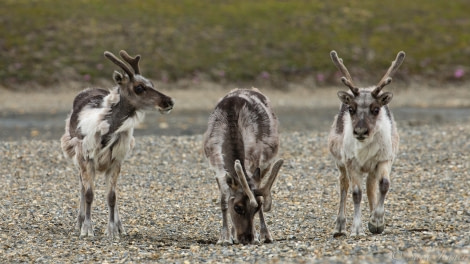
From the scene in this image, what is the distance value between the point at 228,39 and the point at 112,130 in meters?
35.1

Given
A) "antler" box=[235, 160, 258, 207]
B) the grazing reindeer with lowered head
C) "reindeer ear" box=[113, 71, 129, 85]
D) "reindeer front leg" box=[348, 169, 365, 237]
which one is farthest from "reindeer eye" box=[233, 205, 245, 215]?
"reindeer ear" box=[113, 71, 129, 85]

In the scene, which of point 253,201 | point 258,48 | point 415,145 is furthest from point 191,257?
point 258,48

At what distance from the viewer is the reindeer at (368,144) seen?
11.3m

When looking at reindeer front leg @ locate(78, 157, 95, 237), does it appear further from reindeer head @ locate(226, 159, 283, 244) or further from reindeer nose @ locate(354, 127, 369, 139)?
reindeer nose @ locate(354, 127, 369, 139)

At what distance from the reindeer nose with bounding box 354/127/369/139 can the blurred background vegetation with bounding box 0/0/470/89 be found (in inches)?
Answer: 1193

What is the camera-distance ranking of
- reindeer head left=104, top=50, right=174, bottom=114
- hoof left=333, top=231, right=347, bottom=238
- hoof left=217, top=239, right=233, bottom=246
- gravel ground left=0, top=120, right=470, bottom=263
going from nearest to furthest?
1. gravel ground left=0, top=120, right=470, bottom=263
2. hoof left=217, top=239, right=233, bottom=246
3. hoof left=333, top=231, right=347, bottom=238
4. reindeer head left=104, top=50, right=174, bottom=114

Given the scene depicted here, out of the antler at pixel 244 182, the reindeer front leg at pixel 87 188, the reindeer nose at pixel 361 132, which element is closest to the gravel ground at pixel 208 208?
the reindeer front leg at pixel 87 188

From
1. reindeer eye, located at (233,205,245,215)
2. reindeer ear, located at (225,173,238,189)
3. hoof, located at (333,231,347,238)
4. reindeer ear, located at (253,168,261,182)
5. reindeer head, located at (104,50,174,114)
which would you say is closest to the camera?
reindeer eye, located at (233,205,245,215)

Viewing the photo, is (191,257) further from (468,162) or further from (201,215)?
(468,162)

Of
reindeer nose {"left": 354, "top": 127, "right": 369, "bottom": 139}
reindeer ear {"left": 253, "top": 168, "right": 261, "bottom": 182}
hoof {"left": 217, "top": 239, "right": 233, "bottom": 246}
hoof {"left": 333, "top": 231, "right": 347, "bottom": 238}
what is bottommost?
hoof {"left": 217, "top": 239, "right": 233, "bottom": 246}

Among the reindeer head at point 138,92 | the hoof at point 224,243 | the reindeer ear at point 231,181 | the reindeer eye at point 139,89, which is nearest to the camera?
the reindeer ear at point 231,181

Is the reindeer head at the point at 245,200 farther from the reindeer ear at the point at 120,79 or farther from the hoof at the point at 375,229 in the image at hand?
the reindeer ear at the point at 120,79

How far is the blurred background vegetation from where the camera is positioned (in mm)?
42000

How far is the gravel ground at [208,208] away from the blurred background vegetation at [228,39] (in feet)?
66.7
